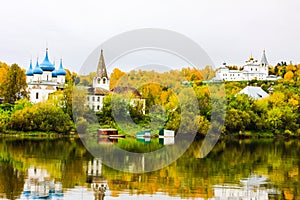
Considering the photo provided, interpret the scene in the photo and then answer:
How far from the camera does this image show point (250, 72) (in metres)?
77.4

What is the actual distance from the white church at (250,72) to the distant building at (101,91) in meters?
29.1

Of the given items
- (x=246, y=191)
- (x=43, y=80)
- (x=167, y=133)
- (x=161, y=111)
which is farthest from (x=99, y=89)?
(x=246, y=191)

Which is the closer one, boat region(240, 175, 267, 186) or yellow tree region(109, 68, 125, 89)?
boat region(240, 175, 267, 186)

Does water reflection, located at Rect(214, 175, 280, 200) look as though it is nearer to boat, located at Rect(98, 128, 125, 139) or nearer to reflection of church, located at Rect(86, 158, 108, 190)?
reflection of church, located at Rect(86, 158, 108, 190)

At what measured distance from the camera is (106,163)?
19.7 m

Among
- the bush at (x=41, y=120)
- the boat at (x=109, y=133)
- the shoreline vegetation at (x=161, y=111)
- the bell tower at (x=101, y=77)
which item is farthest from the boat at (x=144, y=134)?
the bell tower at (x=101, y=77)

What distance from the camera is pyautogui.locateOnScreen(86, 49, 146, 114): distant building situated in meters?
39.9

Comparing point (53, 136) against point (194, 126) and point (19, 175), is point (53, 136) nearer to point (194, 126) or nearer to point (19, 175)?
point (194, 126)

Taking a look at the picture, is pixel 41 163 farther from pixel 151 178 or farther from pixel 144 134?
pixel 144 134

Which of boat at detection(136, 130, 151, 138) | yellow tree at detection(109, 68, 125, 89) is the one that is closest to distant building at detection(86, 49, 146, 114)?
yellow tree at detection(109, 68, 125, 89)

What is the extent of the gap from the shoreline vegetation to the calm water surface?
12675 mm

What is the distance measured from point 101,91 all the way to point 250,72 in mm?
37503

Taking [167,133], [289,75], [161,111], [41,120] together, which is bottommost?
[167,133]

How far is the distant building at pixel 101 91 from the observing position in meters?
39.9
